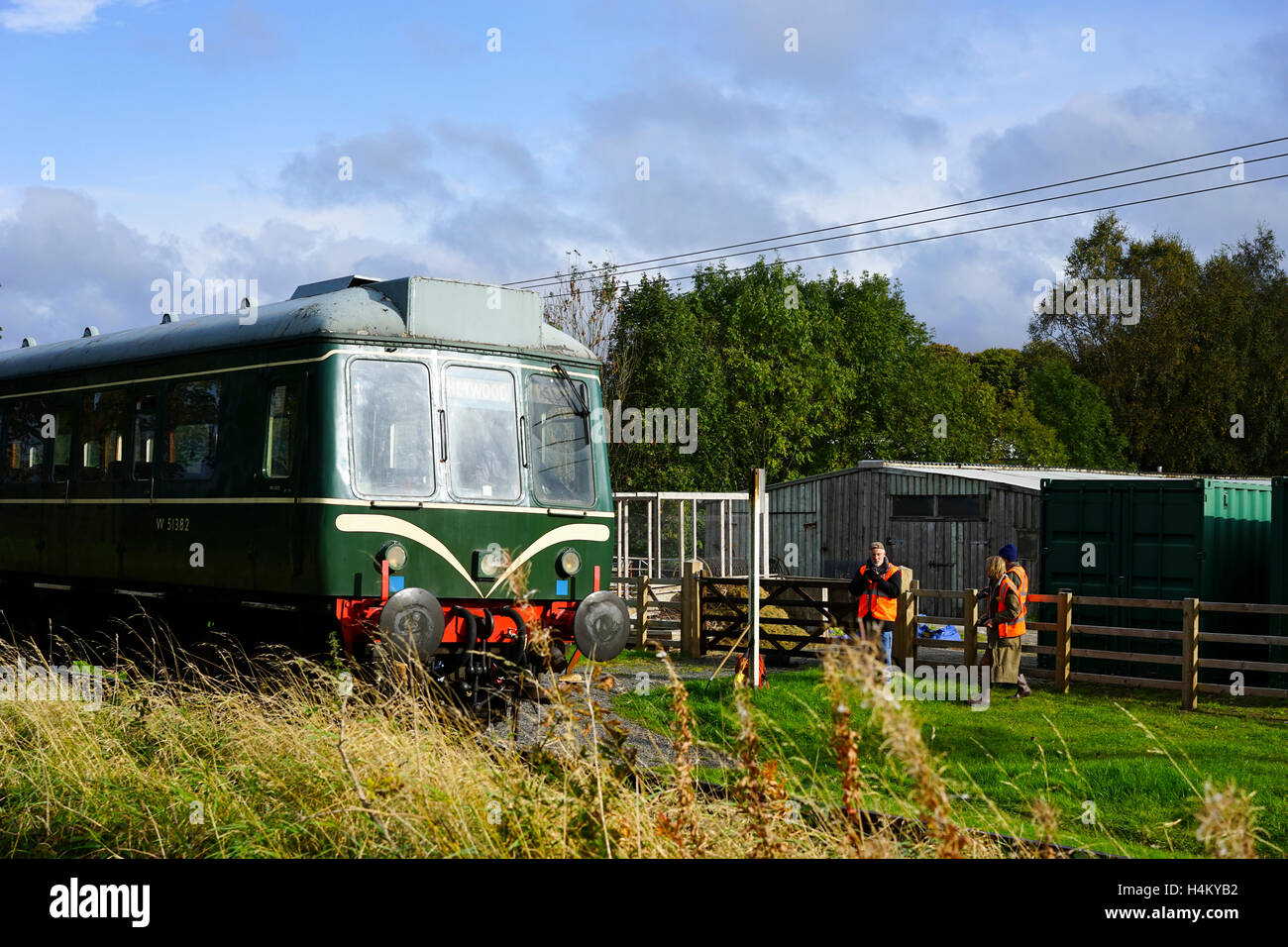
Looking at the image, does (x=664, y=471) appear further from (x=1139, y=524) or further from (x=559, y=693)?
(x=559, y=693)

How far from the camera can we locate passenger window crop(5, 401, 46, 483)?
45.9ft

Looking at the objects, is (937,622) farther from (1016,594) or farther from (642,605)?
(642,605)

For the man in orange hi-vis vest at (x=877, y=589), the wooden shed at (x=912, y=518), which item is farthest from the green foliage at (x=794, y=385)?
the man in orange hi-vis vest at (x=877, y=589)

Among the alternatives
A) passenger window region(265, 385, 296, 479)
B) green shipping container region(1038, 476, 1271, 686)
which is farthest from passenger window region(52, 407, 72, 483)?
green shipping container region(1038, 476, 1271, 686)

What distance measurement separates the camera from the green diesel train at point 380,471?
1000 centimetres

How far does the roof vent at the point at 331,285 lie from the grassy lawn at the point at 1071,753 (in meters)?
4.15

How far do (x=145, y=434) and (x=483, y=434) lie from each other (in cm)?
352

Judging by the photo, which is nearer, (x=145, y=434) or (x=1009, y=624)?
(x=145, y=434)

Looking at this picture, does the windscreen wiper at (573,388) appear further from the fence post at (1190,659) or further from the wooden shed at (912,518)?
the wooden shed at (912,518)

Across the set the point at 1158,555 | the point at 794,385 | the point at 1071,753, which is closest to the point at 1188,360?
the point at 794,385

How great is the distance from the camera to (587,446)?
11.4m

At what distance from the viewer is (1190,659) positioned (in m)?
14.1
